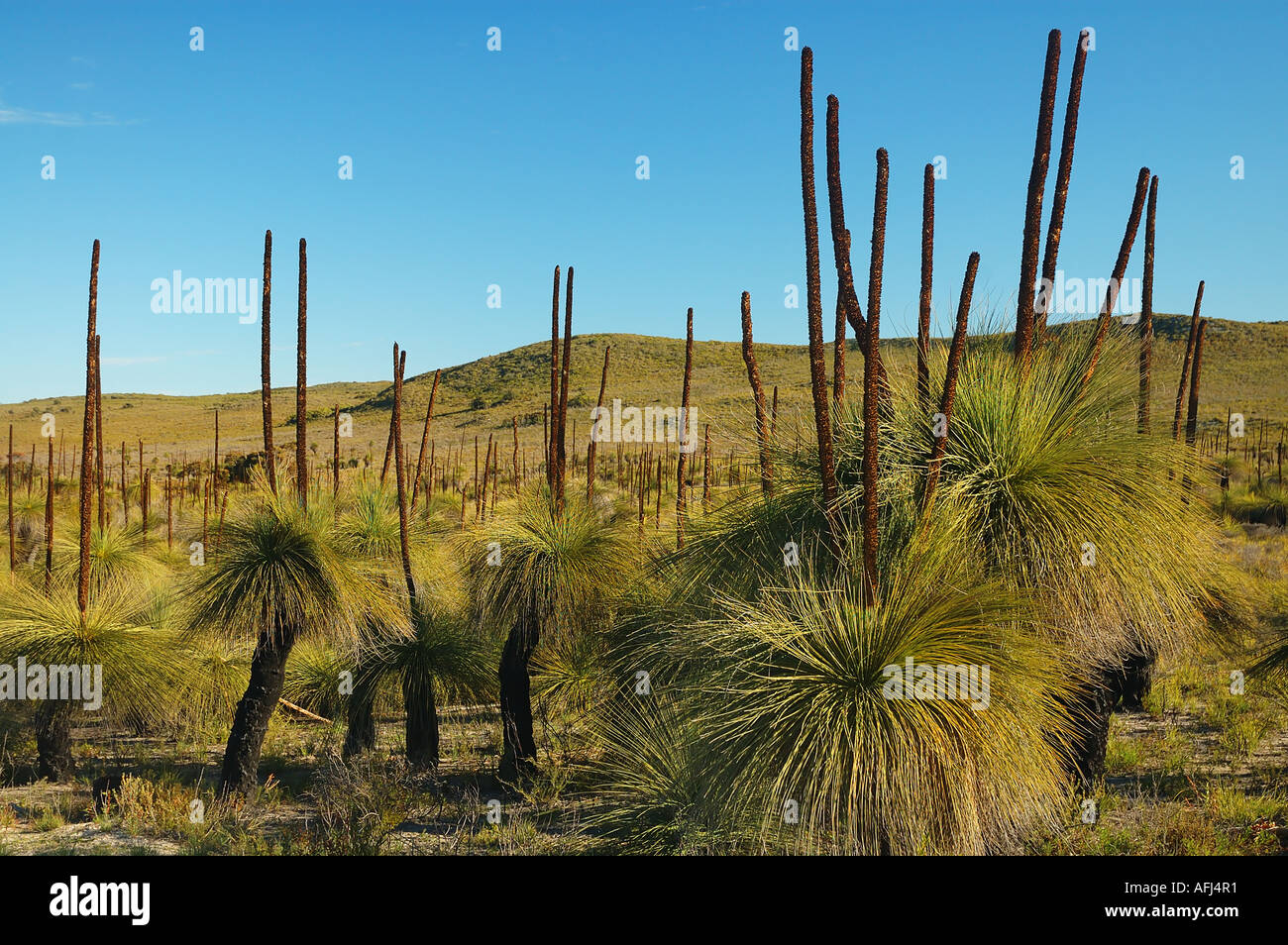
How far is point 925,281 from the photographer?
6.35 meters

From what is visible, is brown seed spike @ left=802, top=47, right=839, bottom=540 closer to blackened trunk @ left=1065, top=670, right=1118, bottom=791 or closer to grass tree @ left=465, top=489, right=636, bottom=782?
blackened trunk @ left=1065, top=670, right=1118, bottom=791

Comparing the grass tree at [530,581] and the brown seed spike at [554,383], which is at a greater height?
the brown seed spike at [554,383]

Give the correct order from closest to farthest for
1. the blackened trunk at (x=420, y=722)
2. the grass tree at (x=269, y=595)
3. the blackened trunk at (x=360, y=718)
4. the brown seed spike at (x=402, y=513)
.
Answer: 1. the grass tree at (x=269, y=595)
2. the blackened trunk at (x=420, y=722)
3. the blackened trunk at (x=360, y=718)
4. the brown seed spike at (x=402, y=513)

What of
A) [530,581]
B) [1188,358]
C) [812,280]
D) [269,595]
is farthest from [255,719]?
[1188,358]

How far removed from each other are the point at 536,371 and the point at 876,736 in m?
101

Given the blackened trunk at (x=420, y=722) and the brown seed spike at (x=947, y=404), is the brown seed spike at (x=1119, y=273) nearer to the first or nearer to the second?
the brown seed spike at (x=947, y=404)

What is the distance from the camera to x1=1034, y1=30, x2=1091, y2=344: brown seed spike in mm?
7246

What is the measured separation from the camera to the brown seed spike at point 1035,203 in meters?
6.86

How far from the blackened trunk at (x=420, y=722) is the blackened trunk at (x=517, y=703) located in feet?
3.13

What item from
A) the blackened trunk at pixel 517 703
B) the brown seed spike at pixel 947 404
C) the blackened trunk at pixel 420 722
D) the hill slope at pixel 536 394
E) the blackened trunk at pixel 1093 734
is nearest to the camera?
the brown seed spike at pixel 947 404

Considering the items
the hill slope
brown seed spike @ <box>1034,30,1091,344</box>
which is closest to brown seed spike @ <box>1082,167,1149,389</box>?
brown seed spike @ <box>1034,30,1091,344</box>

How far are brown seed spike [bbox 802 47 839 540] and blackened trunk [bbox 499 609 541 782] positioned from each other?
15.2 feet

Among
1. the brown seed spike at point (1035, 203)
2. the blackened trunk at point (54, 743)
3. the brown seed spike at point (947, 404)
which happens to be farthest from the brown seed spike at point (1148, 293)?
the blackened trunk at point (54, 743)

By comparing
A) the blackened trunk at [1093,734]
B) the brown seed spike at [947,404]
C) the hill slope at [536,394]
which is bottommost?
the blackened trunk at [1093,734]
